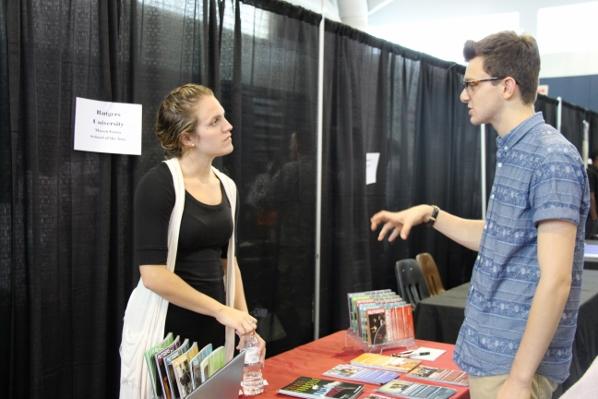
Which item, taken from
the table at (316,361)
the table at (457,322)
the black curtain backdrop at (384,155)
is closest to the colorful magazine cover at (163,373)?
the table at (316,361)

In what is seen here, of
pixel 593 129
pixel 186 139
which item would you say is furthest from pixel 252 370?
pixel 593 129

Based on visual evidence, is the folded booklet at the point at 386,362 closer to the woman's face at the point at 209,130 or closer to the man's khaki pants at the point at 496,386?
the man's khaki pants at the point at 496,386

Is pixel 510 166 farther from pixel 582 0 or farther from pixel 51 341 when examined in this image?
pixel 582 0

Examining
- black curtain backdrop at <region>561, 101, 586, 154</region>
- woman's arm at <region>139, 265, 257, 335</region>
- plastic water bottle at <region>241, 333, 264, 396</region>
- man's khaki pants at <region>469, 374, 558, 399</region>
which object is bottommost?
plastic water bottle at <region>241, 333, 264, 396</region>

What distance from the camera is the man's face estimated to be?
1.39 meters

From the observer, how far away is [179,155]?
1832 millimetres

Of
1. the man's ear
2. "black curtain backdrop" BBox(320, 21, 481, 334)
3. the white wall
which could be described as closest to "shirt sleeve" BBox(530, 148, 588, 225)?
the man's ear

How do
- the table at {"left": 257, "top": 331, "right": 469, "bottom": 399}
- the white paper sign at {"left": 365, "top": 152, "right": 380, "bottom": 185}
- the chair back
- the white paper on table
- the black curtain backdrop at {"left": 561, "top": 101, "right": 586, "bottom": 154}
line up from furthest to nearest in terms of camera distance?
1. the black curtain backdrop at {"left": 561, "top": 101, "right": 586, "bottom": 154}
2. the chair back
3. the white paper sign at {"left": 365, "top": 152, "right": 380, "bottom": 185}
4. the white paper on table
5. the table at {"left": 257, "top": 331, "right": 469, "bottom": 399}

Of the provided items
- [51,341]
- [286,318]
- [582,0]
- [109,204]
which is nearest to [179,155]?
[109,204]

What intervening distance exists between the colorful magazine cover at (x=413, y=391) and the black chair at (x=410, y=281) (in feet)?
5.69

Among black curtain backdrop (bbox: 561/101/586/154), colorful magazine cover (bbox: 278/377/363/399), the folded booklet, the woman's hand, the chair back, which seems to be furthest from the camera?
black curtain backdrop (bbox: 561/101/586/154)

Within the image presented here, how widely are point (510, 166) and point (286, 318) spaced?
200 centimetres

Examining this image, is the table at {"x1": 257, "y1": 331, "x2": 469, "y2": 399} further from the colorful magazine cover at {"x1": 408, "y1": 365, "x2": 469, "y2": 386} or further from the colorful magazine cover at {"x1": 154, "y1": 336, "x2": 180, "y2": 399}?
the colorful magazine cover at {"x1": 154, "y1": 336, "x2": 180, "y2": 399}

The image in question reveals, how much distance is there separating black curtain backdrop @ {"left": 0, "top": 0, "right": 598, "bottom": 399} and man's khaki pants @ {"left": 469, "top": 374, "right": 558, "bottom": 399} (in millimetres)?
1426
